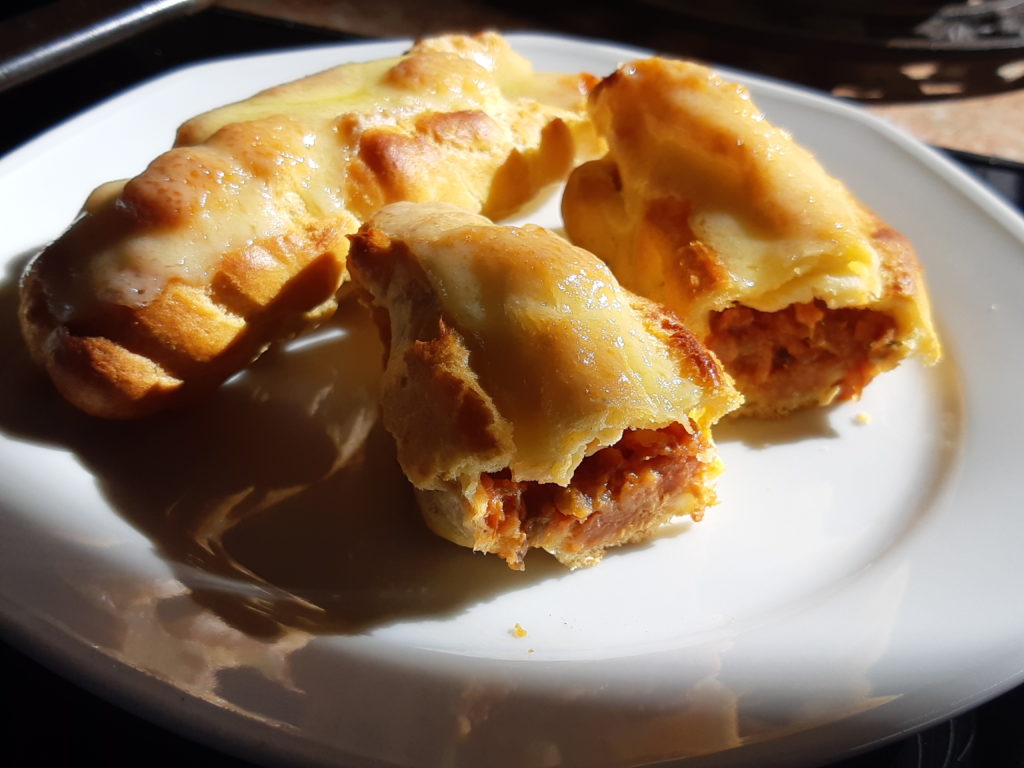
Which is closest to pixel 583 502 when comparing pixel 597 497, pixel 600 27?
pixel 597 497

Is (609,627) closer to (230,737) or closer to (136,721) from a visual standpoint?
(230,737)

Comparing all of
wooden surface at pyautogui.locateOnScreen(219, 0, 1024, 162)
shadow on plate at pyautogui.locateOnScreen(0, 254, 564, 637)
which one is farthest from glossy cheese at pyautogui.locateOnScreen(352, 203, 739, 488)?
wooden surface at pyautogui.locateOnScreen(219, 0, 1024, 162)

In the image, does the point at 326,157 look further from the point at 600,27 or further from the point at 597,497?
the point at 600,27

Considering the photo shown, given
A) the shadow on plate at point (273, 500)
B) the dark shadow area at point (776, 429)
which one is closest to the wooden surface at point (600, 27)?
the dark shadow area at point (776, 429)

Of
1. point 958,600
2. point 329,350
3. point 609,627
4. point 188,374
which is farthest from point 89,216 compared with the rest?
point 958,600

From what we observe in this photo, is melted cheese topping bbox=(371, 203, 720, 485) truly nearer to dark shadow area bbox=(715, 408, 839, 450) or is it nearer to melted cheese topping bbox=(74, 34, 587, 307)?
melted cheese topping bbox=(74, 34, 587, 307)

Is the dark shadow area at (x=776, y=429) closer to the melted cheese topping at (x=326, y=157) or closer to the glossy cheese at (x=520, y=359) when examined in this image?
the glossy cheese at (x=520, y=359)
